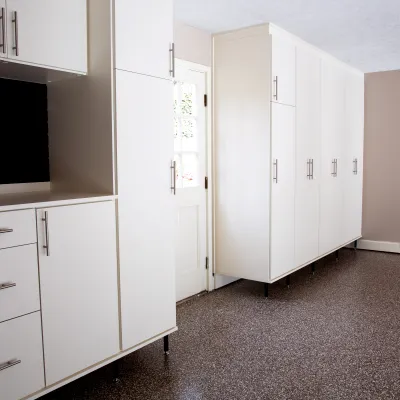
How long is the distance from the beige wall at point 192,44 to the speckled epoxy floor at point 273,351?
203 centimetres

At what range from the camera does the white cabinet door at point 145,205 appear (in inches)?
96.8

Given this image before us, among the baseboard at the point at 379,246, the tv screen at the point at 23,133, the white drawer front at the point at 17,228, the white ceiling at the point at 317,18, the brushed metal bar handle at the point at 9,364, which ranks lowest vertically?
the baseboard at the point at 379,246

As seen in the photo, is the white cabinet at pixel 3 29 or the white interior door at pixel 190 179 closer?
the white cabinet at pixel 3 29

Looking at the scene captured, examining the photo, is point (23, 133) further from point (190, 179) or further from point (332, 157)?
point (332, 157)

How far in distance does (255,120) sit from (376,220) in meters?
2.82

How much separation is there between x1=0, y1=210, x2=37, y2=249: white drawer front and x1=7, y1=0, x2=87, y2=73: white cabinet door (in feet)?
2.41

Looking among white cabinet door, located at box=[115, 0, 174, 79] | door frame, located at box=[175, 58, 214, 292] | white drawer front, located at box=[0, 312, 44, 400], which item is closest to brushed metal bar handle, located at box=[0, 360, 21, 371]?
white drawer front, located at box=[0, 312, 44, 400]

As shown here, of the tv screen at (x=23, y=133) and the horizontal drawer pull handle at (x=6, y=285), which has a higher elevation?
the tv screen at (x=23, y=133)

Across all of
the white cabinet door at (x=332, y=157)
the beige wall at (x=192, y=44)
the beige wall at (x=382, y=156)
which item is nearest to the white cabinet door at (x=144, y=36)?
the beige wall at (x=192, y=44)

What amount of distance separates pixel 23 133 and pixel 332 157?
3308mm

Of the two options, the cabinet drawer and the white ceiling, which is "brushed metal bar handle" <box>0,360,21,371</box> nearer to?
the cabinet drawer

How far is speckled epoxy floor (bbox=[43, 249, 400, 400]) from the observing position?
94.0 inches

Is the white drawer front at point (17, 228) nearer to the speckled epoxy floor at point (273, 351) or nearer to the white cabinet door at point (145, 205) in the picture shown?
the white cabinet door at point (145, 205)

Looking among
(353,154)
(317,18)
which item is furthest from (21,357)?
(353,154)
